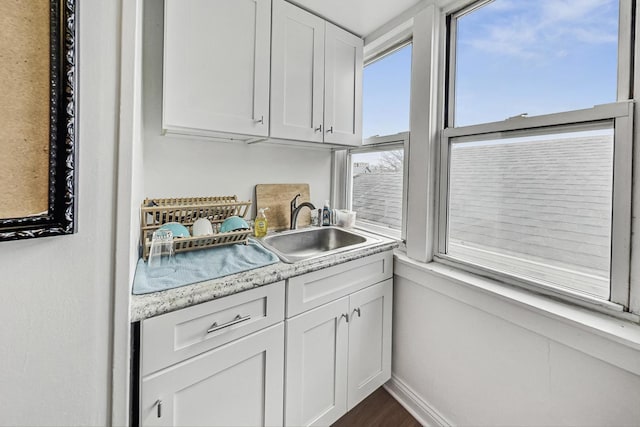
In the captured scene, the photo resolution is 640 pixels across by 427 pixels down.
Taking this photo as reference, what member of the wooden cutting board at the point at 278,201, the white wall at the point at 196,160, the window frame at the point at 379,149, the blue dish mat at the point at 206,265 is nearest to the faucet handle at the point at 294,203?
the wooden cutting board at the point at 278,201

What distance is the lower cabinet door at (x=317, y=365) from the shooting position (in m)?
1.08

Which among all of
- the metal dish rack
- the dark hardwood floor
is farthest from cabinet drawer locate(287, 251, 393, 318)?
the dark hardwood floor

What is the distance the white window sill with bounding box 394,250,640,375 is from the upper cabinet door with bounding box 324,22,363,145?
973 millimetres

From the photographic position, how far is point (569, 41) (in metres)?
0.99

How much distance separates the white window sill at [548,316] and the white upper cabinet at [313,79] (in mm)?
1030

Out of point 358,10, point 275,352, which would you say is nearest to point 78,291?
point 275,352

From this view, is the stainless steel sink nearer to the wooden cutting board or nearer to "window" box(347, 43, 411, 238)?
the wooden cutting board

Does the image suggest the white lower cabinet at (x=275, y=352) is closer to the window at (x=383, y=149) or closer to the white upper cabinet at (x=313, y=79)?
the window at (x=383, y=149)

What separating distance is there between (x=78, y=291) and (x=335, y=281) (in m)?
0.92

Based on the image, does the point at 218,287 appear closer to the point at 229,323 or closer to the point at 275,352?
the point at 229,323

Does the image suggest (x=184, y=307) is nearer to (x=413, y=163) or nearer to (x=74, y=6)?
(x=74, y=6)

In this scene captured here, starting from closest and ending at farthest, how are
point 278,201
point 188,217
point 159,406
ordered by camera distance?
point 159,406 < point 188,217 < point 278,201

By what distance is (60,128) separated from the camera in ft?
1.76

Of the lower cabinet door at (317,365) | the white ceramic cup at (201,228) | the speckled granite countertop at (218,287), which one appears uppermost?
the white ceramic cup at (201,228)
